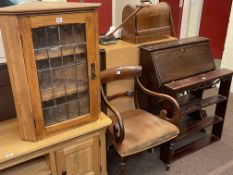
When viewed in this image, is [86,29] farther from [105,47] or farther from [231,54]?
[231,54]

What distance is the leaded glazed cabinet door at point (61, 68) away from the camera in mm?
1220

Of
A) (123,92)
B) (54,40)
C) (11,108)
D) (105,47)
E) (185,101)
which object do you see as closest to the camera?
(54,40)

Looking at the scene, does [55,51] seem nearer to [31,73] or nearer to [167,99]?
[31,73]

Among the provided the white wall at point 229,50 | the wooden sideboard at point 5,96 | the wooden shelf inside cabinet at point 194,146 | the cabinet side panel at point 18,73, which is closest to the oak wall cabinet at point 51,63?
the cabinet side panel at point 18,73

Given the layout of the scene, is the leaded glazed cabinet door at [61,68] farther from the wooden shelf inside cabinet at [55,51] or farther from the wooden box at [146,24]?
the wooden box at [146,24]

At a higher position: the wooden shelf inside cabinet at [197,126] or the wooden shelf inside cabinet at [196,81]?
the wooden shelf inside cabinet at [196,81]

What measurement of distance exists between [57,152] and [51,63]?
54 cm

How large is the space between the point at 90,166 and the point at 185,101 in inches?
41.8

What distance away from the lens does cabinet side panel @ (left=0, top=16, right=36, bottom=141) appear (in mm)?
1141

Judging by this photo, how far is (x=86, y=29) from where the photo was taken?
1.34 meters

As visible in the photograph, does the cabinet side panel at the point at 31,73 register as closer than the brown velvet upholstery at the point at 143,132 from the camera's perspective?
Yes

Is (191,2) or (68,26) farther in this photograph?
(191,2)

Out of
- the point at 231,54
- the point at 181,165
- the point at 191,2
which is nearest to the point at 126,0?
the point at 191,2

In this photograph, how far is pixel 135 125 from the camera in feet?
6.04
